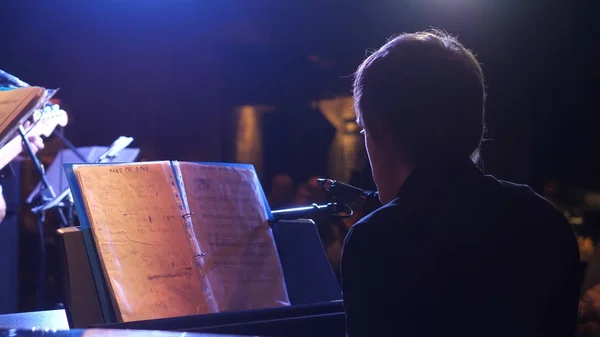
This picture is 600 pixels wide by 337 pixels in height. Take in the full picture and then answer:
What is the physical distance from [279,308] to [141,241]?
0.30 metres

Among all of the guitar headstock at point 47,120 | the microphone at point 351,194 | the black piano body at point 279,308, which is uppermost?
the microphone at point 351,194

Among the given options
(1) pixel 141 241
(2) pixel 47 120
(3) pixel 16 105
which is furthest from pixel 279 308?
(2) pixel 47 120

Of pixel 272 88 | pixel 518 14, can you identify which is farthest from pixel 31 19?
pixel 518 14

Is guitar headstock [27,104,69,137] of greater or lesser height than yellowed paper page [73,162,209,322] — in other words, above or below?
below

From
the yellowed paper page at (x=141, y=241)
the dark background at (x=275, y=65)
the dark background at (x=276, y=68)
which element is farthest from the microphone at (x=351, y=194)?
the dark background at (x=276, y=68)

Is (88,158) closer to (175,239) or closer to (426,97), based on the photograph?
(175,239)

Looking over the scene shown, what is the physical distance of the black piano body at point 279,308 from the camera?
3.46ft

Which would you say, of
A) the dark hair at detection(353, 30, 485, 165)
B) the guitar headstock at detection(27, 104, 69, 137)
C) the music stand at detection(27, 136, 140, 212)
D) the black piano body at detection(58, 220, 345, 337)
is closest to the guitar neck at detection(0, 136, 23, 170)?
the guitar headstock at detection(27, 104, 69, 137)

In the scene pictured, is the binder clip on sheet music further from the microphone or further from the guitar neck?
the guitar neck

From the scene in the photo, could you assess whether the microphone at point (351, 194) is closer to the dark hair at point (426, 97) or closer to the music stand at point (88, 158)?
the dark hair at point (426, 97)

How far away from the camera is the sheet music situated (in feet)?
3.96

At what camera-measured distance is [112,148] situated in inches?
143

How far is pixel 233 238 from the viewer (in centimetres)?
125

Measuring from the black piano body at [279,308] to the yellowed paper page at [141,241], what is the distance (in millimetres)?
41
